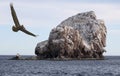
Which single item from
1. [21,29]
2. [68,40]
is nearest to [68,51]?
[68,40]

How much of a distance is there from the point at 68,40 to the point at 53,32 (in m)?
8.85

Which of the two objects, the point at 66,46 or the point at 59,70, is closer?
the point at 59,70

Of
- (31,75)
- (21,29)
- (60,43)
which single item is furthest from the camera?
(60,43)

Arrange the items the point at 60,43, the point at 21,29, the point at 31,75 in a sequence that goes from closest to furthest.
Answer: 1. the point at 21,29
2. the point at 31,75
3. the point at 60,43

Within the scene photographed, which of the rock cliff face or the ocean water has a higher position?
the rock cliff face

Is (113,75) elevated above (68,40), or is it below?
below

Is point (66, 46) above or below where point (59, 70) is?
above

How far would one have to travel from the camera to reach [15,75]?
79.8m

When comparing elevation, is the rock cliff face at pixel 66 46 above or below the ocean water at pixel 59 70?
above

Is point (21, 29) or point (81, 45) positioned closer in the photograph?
point (21, 29)

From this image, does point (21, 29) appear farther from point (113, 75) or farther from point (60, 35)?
point (60, 35)

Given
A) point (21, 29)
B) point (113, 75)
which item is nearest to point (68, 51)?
point (113, 75)

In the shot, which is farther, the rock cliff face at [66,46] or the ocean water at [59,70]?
the rock cliff face at [66,46]

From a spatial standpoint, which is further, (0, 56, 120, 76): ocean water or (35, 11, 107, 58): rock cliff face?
(35, 11, 107, 58): rock cliff face
